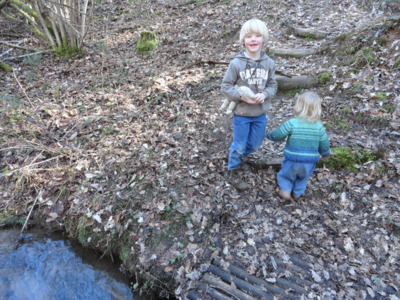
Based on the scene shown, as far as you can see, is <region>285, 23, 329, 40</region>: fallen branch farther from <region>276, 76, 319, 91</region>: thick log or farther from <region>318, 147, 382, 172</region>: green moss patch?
<region>318, 147, 382, 172</region>: green moss patch

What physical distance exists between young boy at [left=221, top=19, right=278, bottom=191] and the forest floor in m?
1.05

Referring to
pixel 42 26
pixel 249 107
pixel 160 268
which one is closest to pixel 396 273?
pixel 249 107

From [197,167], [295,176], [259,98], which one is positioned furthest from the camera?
[197,167]

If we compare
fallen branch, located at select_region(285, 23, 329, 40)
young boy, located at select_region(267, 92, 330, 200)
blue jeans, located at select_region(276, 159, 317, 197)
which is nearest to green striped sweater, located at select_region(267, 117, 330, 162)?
young boy, located at select_region(267, 92, 330, 200)

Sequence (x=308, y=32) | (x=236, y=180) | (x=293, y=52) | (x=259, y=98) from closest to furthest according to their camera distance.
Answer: (x=259, y=98), (x=236, y=180), (x=293, y=52), (x=308, y=32)

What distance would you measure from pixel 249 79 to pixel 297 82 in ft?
9.73

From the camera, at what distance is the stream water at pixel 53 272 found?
11.5ft

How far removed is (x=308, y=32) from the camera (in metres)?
7.12

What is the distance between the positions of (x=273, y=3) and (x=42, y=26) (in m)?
7.47

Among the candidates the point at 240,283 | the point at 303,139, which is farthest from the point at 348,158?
the point at 240,283

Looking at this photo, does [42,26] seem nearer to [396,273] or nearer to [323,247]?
[323,247]

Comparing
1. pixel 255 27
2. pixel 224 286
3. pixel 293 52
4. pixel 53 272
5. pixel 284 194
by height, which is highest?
pixel 255 27

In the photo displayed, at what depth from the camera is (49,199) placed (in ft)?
14.3

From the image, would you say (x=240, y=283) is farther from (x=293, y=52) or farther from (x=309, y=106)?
(x=293, y=52)
